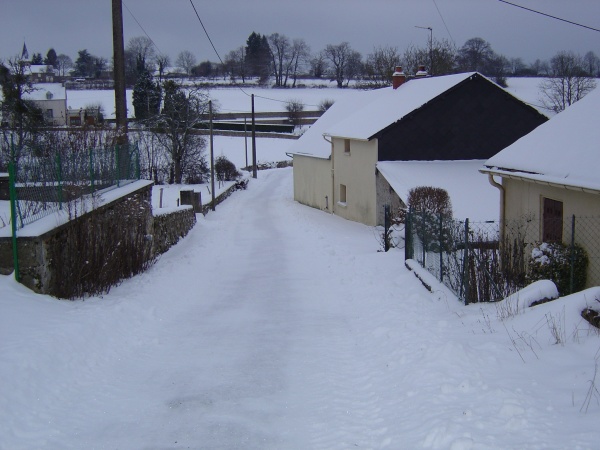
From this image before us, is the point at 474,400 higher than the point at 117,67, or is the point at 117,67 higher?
the point at 117,67

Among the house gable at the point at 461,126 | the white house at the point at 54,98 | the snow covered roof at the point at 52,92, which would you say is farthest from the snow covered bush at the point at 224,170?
the snow covered roof at the point at 52,92

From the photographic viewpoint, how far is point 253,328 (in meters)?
10.4

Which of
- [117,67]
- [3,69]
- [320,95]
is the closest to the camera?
[117,67]

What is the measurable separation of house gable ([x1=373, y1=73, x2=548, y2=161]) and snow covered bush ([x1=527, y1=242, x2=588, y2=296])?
52.6 feet

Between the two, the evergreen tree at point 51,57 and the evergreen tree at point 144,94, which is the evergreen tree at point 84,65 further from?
the evergreen tree at point 144,94

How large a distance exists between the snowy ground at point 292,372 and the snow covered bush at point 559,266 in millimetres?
2011

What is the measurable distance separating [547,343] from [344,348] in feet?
9.18

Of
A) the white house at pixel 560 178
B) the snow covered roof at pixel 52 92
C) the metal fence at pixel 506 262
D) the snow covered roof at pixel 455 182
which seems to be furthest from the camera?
the snow covered roof at pixel 52 92

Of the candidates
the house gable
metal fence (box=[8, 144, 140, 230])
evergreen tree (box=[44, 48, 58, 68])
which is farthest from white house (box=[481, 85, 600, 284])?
evergreen tree (box=[44, 48, 58, 68])

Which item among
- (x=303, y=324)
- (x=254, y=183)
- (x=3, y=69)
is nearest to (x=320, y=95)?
(x=254, y=183)

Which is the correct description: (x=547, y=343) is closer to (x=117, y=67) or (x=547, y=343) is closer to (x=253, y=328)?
(x=253, y=328)

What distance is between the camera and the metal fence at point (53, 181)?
34.1 feet

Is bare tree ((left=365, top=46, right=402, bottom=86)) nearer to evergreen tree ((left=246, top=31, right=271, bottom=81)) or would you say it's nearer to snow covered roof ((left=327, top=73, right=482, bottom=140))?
snow covered roof ((left=327, top=73, right=482, bottom=140))

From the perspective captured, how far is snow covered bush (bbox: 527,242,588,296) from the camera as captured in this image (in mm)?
11773
